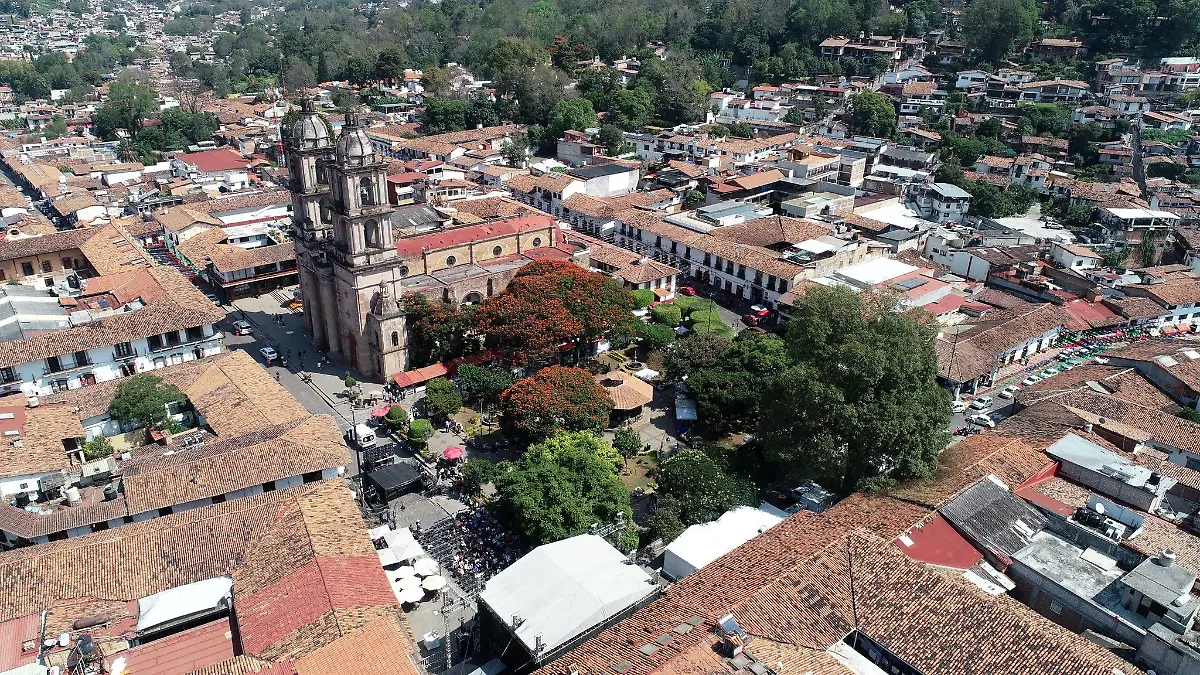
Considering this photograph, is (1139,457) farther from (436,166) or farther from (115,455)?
(436,166)

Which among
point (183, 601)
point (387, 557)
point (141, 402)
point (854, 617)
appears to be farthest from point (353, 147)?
point (854, 617)

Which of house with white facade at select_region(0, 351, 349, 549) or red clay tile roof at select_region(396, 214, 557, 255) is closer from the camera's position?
house with white facade at select_region(0, 351, 349, 549)

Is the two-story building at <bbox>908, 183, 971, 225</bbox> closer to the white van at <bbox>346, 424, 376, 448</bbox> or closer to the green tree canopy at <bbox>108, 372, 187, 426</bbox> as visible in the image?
the white van at <bbox>346, 424, 376, 448</bbox>

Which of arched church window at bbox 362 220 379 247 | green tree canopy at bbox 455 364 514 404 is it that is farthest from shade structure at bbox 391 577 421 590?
arched church window at bbox 362 220 379 247

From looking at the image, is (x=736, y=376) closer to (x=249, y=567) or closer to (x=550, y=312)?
(x=550, y=312)

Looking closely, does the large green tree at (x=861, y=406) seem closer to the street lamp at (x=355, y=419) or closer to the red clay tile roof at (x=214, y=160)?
the street lamp at (x=355, y=419)

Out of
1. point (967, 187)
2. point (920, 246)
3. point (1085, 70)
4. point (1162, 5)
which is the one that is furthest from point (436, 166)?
point (1162, 5)
